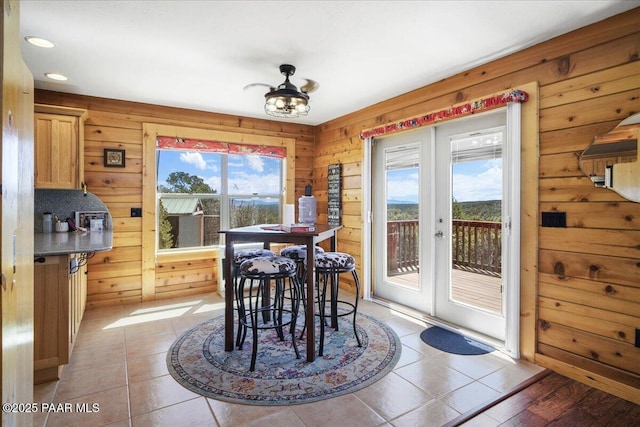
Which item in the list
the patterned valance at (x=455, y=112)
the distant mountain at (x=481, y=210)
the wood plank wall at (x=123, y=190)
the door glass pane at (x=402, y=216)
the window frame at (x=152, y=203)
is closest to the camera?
the patterned valance at (x=455, y=112)

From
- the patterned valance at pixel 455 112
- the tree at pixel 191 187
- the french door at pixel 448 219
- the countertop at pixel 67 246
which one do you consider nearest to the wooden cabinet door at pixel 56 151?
the countertop at pixel 67 246

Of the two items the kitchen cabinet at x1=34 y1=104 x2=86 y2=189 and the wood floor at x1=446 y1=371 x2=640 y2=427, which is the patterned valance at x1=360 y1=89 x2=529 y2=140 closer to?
the wood floor at x1=446 y1=371 x2=640 y2=427

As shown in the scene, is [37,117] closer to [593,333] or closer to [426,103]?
[426,103]

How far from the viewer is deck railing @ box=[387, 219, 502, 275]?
9.99 ft

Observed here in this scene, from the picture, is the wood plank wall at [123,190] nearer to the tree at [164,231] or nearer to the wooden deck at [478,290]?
the tree at [164,231]

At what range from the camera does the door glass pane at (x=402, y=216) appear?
150 inches

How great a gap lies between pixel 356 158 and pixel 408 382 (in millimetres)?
2865

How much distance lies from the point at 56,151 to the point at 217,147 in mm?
1753

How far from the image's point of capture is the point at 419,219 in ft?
12.2

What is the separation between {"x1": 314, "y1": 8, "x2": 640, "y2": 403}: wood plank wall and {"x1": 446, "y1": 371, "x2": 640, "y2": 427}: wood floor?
0.40 feet

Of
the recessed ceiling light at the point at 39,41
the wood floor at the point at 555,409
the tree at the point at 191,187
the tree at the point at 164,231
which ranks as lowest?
the wood floor at the point at 555,409

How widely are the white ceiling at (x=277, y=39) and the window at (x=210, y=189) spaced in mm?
1047

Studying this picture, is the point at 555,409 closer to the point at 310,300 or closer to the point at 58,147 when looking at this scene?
the point at 310,300

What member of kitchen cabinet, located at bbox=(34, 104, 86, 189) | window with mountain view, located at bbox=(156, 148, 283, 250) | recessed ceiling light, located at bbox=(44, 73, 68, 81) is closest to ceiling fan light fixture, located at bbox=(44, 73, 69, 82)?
recessed ceiling light, located at bbox=(44, 73, 68, 81)
